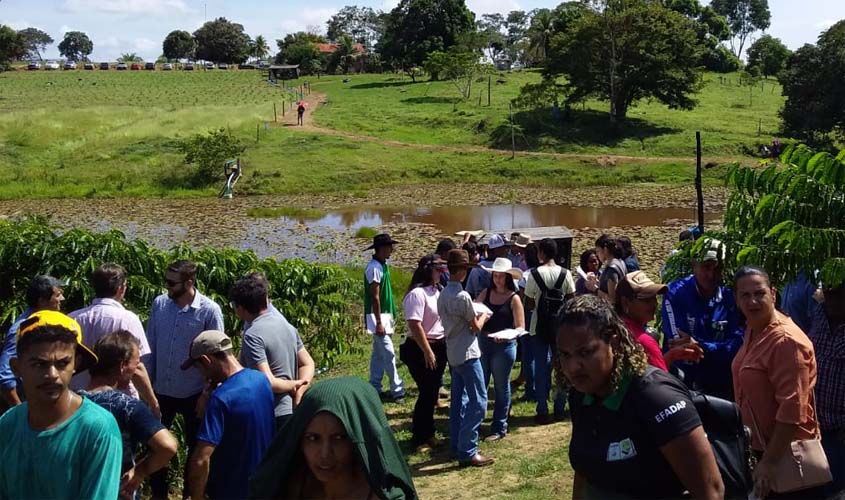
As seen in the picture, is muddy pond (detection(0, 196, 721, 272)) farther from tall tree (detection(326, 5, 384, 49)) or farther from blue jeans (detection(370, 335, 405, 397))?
tall tree (detection(326, 5, 384, 49))

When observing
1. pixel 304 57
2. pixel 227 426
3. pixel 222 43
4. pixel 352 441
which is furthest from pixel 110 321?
pixel 222 43

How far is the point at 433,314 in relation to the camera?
684 cm

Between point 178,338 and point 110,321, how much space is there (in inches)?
22.2

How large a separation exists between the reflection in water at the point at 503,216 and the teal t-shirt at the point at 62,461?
912 inches

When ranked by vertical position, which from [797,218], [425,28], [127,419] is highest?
[425,28]

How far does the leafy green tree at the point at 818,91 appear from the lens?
139 feet

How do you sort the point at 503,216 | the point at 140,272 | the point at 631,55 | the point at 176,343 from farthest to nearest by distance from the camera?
the point at 631,55 < the point at 503,216 < the point at 140,272 < the point at 176,343

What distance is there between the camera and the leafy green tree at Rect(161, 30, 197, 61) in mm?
111000

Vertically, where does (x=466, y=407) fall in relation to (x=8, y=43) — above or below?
below

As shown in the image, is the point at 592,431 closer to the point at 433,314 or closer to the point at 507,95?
the point at 433,314

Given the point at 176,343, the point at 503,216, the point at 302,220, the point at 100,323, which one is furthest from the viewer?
the point at 503,216

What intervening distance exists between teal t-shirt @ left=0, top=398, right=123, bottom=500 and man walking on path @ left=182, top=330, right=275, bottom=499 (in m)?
0.70

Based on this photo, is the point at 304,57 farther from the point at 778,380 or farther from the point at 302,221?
the point at 778,380

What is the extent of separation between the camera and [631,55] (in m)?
46.7
